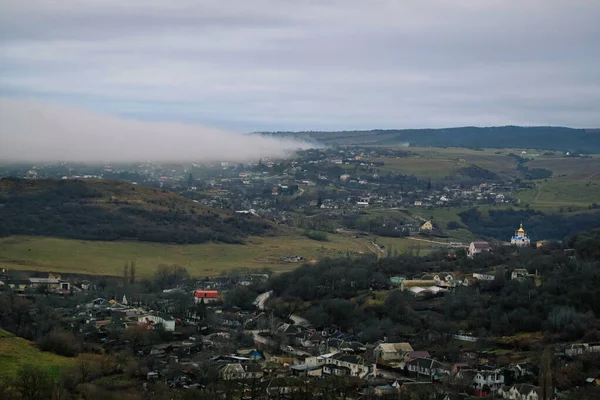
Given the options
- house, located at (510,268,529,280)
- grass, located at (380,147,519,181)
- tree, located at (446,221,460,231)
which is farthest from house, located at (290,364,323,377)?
grass, located at (380,147,519,181)

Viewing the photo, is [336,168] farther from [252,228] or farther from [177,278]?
[177,278]

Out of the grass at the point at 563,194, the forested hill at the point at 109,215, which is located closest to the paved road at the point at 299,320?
the forested hill at the point at 109,215

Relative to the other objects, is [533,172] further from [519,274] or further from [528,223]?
[519,274]

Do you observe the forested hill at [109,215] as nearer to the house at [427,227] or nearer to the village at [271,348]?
the house at [427,227]

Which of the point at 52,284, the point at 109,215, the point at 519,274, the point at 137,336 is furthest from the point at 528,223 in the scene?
the point at 137,336

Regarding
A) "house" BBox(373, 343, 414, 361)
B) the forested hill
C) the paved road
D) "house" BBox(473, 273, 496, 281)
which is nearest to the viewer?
"house" BBox(373, 343, 414, 361)

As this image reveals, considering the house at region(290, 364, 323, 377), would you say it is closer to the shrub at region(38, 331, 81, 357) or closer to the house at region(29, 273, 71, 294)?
the shrub at region(38, 331, 81, 357)
